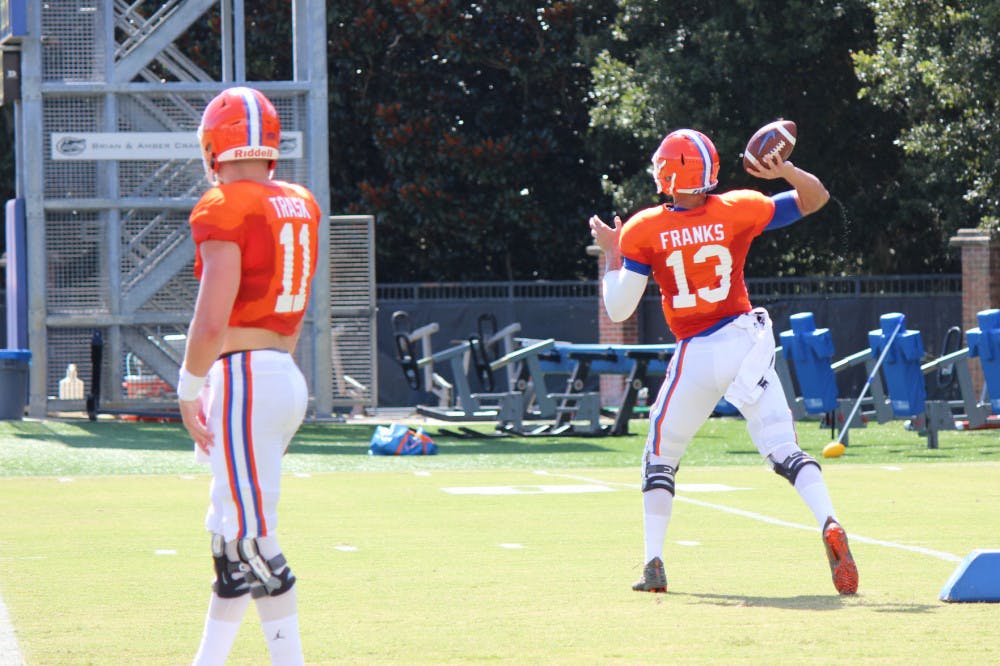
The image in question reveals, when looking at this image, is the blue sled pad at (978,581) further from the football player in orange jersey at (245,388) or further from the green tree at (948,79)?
the green tree at (948,79)

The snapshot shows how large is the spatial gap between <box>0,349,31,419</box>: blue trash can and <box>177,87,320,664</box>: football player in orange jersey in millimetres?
16834

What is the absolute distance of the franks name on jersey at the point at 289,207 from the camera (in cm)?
515

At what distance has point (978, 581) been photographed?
22.4ft

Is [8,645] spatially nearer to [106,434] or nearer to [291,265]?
[291,265]

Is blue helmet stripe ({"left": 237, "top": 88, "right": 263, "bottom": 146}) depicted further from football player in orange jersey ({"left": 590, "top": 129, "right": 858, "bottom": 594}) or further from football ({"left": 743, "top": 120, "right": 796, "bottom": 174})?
football ({"left": 743, "top": 120, "right": 796, "bottom": 174})

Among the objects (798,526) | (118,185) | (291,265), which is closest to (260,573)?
(291,265)

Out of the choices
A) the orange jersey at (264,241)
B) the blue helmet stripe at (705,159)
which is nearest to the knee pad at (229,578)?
the orange jersey at (264,241)

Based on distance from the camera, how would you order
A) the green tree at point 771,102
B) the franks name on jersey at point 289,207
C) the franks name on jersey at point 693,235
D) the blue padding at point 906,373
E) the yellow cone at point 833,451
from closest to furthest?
1. the franks name on jersey at point 289,207
2. the franks name on jersey at point 693,235
3. the yellow cone at point 833,451
4. the blue padding at point 906,373
5. the green tree at point 771,102

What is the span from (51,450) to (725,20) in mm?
15188

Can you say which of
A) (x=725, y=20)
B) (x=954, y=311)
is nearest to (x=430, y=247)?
(x=725, y=20)

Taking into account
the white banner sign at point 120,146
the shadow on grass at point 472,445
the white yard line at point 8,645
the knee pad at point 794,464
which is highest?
the white banner sign at point 120,146

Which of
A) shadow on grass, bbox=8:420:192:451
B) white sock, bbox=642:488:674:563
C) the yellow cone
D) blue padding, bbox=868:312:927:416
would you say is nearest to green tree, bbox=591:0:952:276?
blue padding, bbox=868:312:927:416

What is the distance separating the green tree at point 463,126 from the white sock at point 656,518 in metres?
23.8

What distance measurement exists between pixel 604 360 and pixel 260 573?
1557cm
